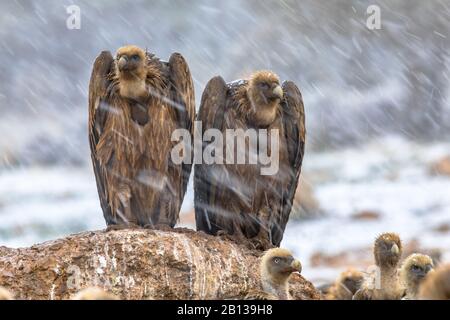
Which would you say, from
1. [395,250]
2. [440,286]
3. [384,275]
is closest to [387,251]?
[395,250]

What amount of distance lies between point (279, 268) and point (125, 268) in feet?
4.81

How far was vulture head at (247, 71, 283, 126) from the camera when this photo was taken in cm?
1180

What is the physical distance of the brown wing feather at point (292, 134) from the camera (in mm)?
12188

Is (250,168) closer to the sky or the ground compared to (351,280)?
closer to the sky

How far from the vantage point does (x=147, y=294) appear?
991 centimetres

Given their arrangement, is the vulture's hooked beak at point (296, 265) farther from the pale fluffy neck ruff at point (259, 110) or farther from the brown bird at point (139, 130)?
the pale fluffy neck ruff at point (259, 110)

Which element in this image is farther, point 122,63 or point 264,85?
point 264,85

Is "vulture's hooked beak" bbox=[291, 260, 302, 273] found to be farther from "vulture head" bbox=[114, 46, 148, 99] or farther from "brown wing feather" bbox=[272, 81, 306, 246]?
"vulture head" bbox=[114, 46, 148, 99]

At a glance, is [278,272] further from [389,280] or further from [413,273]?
[389,280]

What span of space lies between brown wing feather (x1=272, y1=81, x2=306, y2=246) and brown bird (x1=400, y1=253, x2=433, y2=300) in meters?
1.87

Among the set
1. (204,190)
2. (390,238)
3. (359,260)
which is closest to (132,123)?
(204,190)

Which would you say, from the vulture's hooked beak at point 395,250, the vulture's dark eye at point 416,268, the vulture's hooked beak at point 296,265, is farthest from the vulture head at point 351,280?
the vulture's hooked beak at point 296,265

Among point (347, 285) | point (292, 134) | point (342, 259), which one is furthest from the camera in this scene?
point (342, 259)

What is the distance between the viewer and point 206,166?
1203 centimetres
